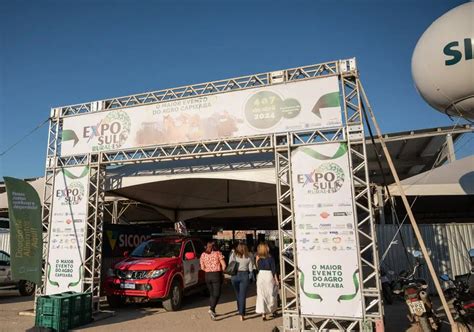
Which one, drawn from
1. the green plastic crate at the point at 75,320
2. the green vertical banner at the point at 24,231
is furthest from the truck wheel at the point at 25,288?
the green plastic crate at the point at 75,320

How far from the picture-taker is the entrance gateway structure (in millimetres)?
6871

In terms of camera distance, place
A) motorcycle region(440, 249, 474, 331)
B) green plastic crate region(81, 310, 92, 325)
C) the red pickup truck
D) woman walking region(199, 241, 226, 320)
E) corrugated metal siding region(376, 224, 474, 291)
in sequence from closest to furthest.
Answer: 1. motorcycle region(440, 249, 474, 331)
2. green plastic crate region(81, 310, 92, 325)
3. woman walking region(199, 241, 226, 320)
4. the red pickup truck
5. corrugated metal siding region(376, 224, 474, 291)

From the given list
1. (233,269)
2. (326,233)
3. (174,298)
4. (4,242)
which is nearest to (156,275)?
(174,298)

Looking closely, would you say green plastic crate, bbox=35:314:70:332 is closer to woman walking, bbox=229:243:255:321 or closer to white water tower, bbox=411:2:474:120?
woman walking, bbox=229:243:255:321

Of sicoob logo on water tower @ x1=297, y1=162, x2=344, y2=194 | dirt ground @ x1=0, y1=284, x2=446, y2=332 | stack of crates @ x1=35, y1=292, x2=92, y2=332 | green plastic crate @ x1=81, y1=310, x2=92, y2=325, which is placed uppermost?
sicoob logo on water tower @ x1=297, y1=162, x2=344, y2=194

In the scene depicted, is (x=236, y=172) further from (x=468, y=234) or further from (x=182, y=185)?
(x=468, y=234)

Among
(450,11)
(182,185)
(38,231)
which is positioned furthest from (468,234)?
(38,231)

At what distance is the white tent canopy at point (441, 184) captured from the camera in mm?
9906

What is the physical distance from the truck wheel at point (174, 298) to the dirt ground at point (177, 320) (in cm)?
17

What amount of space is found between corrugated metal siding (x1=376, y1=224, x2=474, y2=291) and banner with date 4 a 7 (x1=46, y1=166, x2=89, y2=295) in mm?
9044

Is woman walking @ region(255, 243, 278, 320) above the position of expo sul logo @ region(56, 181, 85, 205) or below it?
below

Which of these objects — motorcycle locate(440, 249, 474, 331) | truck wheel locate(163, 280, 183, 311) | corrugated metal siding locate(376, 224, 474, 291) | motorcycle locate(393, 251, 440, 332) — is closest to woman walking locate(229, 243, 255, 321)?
truck wheel locate(163, 280, 183, 311)

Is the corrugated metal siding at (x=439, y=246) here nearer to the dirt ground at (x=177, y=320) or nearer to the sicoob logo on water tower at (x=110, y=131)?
the dirt ground at (x=177, y=320)

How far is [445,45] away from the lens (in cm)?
686
